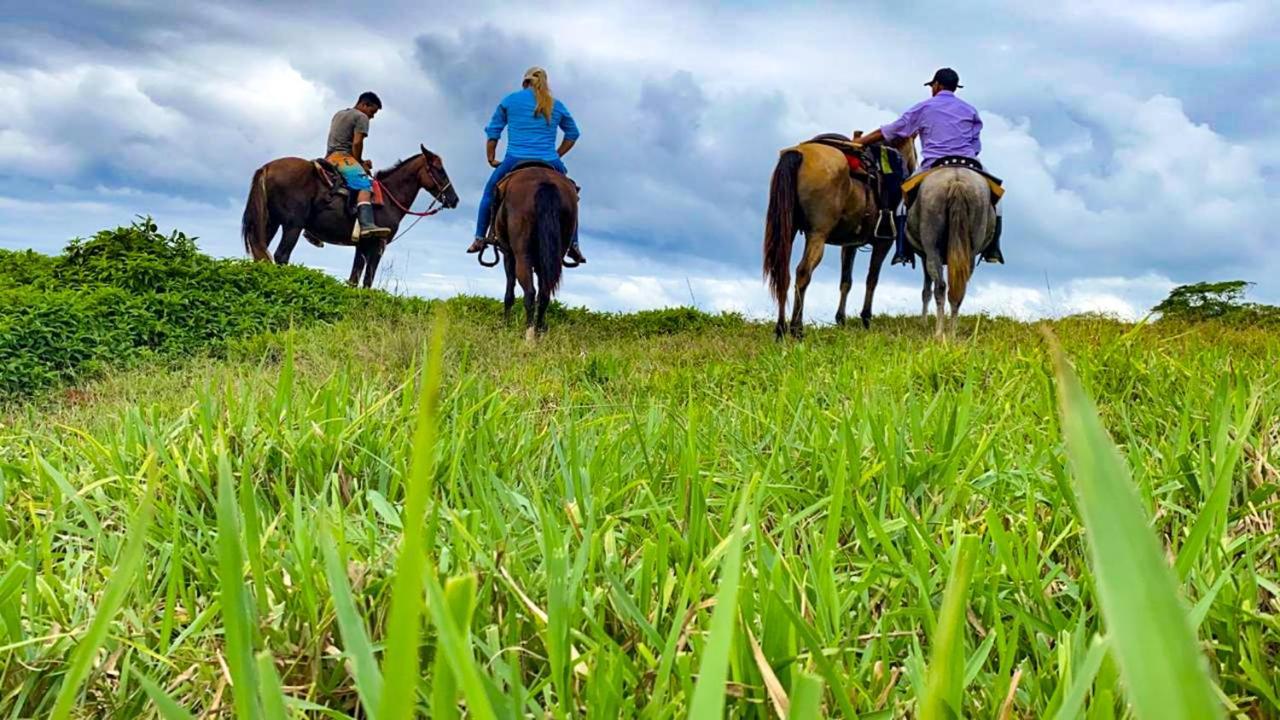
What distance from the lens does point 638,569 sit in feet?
5.01

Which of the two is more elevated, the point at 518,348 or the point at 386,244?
the point at 386,244

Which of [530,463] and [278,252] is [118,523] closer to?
[530,463]

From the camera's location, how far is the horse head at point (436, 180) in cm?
1630

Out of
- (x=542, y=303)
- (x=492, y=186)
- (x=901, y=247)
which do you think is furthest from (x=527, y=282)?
(x=901, y=247)

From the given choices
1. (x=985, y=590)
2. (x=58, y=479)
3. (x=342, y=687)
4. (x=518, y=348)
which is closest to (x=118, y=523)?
(x=58, y=479)

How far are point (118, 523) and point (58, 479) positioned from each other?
19cm

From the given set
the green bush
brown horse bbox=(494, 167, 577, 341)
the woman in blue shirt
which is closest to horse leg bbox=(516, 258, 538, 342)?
brown horse bbox=(494, 167, 577, 341)

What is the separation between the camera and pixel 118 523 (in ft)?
7.15

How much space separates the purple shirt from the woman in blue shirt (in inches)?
175

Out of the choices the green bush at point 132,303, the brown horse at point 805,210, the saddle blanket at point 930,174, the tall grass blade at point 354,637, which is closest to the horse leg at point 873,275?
the brown horse at point 805,210

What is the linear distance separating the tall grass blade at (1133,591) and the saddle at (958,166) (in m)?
9.48

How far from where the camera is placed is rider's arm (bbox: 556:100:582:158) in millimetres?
11336

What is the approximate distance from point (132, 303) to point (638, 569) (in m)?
10.7

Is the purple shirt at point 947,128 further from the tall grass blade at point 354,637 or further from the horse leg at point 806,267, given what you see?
the tall grass blade at point 354,637
